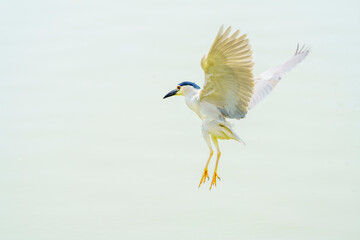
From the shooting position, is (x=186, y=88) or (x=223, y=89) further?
(x=186, y=88)

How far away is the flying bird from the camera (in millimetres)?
5750

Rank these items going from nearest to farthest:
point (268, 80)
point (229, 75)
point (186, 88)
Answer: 1. point (229, 75)
2. point (186, 88)
3. point (268, 80)

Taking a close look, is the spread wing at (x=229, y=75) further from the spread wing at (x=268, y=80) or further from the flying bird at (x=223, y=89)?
the spread wing at (x=268, y=80)

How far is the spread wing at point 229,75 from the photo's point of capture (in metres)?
5.73

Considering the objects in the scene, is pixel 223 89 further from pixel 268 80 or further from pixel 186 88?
pixel 268 80

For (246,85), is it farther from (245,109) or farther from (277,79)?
(277,79)

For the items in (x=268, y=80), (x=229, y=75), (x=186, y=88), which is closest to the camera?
(x=229, y=75)

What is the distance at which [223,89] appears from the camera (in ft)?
20.0

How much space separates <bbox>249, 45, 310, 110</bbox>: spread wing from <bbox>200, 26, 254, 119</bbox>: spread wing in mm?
502

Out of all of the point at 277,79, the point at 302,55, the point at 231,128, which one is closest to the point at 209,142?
the point at 231,128

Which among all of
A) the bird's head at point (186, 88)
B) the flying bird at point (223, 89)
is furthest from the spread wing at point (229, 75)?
the bird's head at point (186, 88)

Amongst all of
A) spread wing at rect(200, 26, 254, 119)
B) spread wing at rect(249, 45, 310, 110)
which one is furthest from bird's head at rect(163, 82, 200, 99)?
spread wing at rect(249, 45, 310, 110)

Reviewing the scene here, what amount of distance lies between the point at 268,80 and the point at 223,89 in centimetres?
107

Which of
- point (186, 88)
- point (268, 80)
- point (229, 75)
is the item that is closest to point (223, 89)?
point (229, 75)
